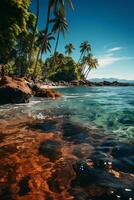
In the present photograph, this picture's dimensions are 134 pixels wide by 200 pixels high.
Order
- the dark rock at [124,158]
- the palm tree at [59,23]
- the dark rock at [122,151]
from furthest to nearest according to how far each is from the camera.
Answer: the palm tree at [59,23] → the dark rock at [122,151] → the dark rock at [124,158]

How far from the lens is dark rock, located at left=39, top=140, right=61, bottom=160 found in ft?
23.3

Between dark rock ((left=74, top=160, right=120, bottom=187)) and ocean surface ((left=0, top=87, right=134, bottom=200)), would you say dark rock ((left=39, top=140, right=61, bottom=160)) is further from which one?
dark rock ((left=74, top=160, right=120, bottom=187))

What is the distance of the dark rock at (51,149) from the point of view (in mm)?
7102

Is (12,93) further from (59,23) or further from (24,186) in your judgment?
(59,23)

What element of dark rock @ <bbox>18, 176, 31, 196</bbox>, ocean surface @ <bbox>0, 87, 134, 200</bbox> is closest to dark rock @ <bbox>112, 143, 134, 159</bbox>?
ocean surface @ <bbox>0, 87, 134, 200</bbox>

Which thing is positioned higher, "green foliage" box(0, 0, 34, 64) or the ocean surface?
"green foliage" box(0, 0, 34, 64)

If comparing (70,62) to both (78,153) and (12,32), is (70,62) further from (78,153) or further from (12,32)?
(78,153)

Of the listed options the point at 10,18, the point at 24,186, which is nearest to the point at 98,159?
the point at 24,186

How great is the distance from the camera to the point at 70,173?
5820 mm

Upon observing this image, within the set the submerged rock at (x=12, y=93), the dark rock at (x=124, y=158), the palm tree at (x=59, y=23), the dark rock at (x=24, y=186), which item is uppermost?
the palm tree at (x=59, y=23)

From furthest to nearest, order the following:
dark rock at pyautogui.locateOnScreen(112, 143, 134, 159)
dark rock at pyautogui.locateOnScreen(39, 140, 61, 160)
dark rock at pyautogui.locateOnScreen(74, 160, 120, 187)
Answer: dark rock at pyautogui.locateOnScreen(112, 143, 134, 159)
dark rock at pyautogui.locateOnScreen(39, 140, 61, 160)
dark rock at pyautogui.locateOnScreen(74, 160, 120, 187)

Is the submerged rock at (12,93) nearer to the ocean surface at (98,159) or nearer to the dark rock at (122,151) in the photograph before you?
the ocean surface at (98,159)

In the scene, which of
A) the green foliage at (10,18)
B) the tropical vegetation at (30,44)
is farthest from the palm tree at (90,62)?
the green foliage at (10,18)

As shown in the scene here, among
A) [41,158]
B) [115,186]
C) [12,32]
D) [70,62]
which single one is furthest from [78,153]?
[70,62]
